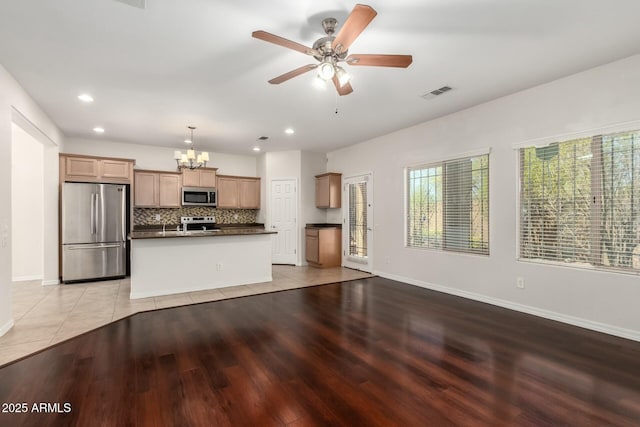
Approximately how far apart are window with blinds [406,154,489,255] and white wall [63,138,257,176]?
434cm

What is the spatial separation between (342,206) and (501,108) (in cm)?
376

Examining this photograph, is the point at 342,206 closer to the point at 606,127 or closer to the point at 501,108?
the point at 501,108

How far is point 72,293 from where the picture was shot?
15.0 ft

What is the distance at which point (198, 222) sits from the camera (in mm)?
6891

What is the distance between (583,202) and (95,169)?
7.52 meters

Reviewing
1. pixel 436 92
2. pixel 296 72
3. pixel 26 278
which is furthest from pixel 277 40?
pixel 26 278

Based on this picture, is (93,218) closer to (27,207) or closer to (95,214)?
(95,214)

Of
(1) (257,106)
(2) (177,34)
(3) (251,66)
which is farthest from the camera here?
(1) (257,106)

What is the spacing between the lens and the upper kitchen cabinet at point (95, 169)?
5402 millimetres

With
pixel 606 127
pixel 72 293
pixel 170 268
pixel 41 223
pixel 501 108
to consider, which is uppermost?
pixel 501 108

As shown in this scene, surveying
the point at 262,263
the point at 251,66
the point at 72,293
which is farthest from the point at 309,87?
the point at 72,293

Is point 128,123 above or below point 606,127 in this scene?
above

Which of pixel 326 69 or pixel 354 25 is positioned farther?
pixel 326 69

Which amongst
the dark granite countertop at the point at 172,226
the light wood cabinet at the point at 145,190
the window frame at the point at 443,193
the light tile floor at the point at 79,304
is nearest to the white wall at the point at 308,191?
the dark granite countertop at the point at 172,226
